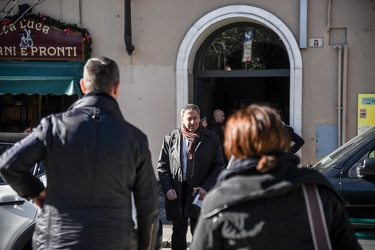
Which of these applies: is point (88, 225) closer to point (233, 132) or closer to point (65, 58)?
point (233, 132)

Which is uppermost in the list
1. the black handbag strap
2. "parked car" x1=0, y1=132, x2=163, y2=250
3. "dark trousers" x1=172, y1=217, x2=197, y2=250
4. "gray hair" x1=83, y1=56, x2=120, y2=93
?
"gray hair" x1=83, y1=56, x2=120, y2=93

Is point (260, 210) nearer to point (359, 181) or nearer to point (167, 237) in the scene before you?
point (359, 181)

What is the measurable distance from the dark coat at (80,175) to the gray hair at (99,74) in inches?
4.6

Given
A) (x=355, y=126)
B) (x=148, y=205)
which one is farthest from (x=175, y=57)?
(x=148, y=205)

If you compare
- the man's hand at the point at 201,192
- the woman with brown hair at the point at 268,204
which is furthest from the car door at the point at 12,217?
the woman with brown hair at the point at 268,204

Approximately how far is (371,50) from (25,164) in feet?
23.7

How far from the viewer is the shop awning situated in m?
9.30

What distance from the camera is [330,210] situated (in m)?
1.99

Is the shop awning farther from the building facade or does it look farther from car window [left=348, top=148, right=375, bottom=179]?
car window [left=348, top=148, right=375, bottom=179]

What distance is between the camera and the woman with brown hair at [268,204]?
1920 mm

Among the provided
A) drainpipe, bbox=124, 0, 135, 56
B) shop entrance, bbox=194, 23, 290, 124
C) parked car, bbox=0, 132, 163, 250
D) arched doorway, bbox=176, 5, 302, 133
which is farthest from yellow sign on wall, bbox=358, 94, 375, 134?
parked car, bbox=0, 132, 163, 250

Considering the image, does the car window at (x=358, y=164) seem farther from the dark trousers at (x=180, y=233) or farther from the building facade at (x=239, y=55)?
the building facade at (x=239, y=55)

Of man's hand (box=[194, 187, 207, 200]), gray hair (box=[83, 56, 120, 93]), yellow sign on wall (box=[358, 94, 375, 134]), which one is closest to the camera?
gray hair (box=[83, 56, 120, 93])

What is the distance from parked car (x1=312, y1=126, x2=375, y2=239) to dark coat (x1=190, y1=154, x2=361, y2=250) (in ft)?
7.00
